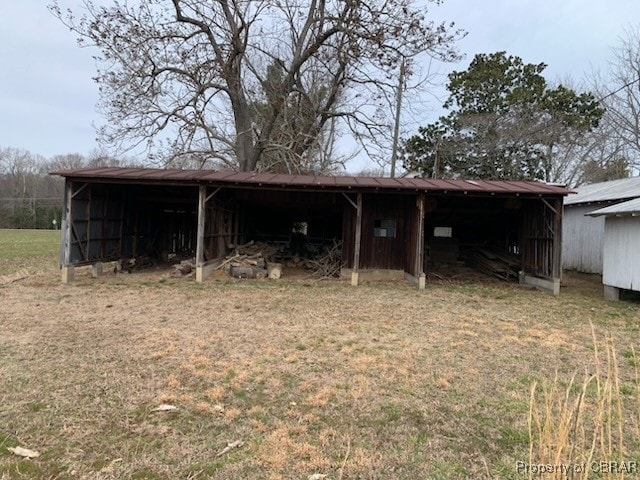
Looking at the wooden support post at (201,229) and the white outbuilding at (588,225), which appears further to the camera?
the white outbuilding at (588,225)

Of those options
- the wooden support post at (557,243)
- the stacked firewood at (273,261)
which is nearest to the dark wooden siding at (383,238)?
the stacked firewood at (273,261)

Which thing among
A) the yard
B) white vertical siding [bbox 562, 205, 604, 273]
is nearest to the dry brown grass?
the yard

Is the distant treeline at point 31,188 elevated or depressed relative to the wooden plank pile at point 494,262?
elevated

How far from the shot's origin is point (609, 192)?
1443 centimetres

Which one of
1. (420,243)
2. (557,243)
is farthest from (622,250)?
(420,243)

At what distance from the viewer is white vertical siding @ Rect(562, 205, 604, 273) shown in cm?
1427

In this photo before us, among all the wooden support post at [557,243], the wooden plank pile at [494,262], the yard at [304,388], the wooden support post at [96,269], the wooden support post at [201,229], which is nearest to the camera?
the yard at [304,388]

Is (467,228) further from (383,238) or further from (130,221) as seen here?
(130,221)

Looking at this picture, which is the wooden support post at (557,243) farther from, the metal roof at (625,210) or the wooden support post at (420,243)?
the wooden support post at (420,243)

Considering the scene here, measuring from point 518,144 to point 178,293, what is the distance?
20247 mm

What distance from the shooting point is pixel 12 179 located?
5341 cm

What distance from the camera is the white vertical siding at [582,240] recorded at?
14.3 metres

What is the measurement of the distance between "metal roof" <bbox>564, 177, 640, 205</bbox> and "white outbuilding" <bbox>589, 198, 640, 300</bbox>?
8.53 feet

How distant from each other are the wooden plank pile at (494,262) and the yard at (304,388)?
472cm
